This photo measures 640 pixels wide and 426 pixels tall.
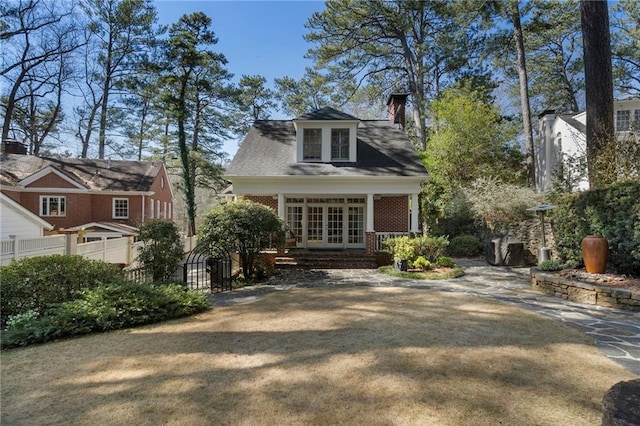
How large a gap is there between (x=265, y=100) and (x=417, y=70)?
12434 millimetres

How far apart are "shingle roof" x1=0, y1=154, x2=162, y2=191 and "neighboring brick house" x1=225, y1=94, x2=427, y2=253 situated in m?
12.2

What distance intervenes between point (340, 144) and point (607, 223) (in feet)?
28.9

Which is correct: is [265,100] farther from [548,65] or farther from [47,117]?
[548,65]

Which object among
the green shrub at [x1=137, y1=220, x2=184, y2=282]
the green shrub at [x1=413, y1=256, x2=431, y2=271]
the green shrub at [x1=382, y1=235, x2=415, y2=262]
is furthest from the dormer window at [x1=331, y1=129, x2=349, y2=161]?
the green shrub at [x1=137, y1=220, x2=184, y2=282]

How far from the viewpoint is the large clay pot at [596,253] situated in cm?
714

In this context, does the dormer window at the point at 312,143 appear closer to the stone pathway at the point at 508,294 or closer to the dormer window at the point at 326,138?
the dormer window at the point at 326,138

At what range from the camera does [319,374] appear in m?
3.53

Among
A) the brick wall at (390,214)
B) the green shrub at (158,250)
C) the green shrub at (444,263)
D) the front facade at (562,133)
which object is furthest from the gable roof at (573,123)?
the green shrub at (158,250)

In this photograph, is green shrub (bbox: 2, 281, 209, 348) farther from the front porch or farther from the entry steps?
the front porch

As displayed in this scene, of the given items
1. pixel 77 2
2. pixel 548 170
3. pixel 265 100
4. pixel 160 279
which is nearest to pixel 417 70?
pixel 548 170

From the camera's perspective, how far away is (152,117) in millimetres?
26766

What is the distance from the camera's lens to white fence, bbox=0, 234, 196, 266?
8039 millimetres

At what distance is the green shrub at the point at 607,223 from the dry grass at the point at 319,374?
313cm

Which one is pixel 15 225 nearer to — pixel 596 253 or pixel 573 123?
pixel 596 253
